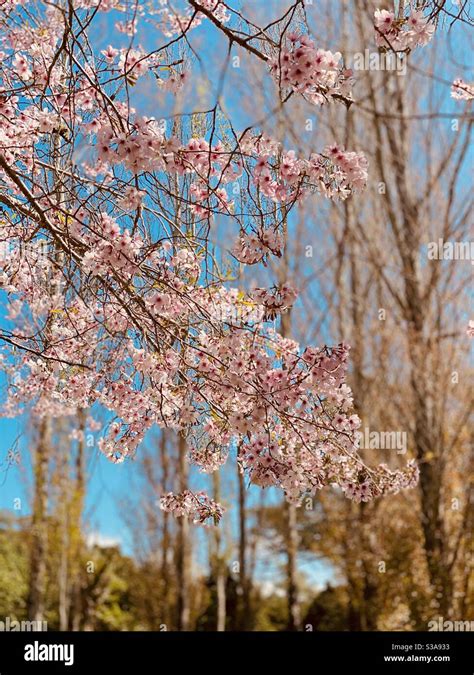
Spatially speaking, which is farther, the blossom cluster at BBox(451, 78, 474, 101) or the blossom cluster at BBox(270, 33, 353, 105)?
the blossom cluster at BBox(451, 78, 474, 101)

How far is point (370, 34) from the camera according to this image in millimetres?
7195

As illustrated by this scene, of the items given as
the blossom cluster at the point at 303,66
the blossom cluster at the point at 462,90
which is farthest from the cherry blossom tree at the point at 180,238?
the blossom cluster at the point at 462,90

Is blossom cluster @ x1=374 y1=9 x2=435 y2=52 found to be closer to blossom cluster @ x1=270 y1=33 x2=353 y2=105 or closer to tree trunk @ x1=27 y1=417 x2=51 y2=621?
blossom cluster @ x1=270 y1=33 x2=353 y2=105

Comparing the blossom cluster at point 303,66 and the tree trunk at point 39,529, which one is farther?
the tree trunk at point 39,529

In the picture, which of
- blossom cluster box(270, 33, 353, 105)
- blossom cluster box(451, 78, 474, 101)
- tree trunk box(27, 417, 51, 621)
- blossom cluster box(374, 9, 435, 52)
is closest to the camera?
blossom cluster box(270, 33, 353, 105)

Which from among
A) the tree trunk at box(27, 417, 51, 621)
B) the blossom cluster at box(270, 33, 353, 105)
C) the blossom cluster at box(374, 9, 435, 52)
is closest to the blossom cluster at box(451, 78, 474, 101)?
the blossom cluster at box(374, 9, 435, 52)

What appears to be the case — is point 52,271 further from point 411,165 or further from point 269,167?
point 411,165

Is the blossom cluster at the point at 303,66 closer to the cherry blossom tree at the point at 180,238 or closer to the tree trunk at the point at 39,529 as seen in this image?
the cherry blossom tree at the point at 180,238

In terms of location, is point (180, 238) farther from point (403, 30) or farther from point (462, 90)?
point (462, 90)

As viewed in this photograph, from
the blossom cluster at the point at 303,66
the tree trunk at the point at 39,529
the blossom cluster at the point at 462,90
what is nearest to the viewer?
the blossom cluster at the point at 303,66

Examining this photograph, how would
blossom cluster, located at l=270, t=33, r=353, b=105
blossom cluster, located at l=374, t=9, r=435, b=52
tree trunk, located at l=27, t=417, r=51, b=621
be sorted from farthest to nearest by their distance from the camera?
tree trunk, located at l=27, t=417, r=51, b=621 → blossom cluster, located at l=374, t=9, r=435, b=52 → blossom cluster, located at l=270, t=33, r=353, b=105

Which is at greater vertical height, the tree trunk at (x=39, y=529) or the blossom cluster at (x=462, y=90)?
the blossom cluster at (x=462, y=90)
